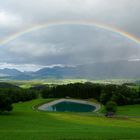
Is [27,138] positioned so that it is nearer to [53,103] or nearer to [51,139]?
[51,139]

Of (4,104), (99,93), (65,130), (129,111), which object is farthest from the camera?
(99,93)

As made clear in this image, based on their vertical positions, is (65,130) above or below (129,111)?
above

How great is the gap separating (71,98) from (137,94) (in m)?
34.6

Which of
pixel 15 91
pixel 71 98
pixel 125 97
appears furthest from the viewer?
pixel 71 98

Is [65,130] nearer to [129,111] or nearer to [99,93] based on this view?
[129,111]

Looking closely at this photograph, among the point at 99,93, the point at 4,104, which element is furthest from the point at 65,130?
the point at 99,93

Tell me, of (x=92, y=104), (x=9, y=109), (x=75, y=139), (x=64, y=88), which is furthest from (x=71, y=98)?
(x=75, y=139)

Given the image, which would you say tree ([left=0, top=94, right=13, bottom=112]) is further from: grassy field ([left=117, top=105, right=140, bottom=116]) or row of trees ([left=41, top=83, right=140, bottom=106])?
row of trees ([left=41, top=83, right=140, bottom=106])

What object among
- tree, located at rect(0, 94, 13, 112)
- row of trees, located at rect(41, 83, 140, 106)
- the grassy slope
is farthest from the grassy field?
the grassy slope

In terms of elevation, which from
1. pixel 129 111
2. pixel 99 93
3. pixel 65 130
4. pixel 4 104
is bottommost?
pixel 129 111

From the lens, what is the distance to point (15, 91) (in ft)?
496

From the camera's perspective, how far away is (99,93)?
158000 millimetres

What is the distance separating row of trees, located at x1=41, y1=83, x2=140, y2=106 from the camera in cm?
13638

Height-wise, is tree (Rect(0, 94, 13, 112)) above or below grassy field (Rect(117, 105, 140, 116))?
above
